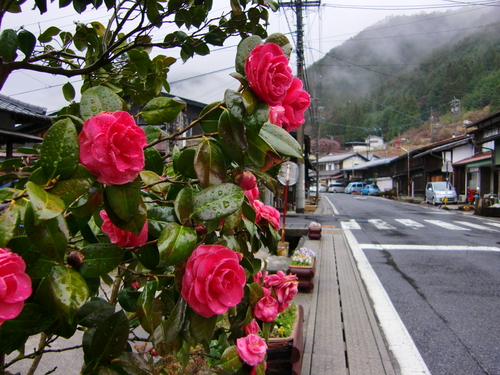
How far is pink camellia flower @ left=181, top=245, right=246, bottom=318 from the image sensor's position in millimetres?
735

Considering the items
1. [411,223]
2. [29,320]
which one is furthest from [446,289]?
[411,223]

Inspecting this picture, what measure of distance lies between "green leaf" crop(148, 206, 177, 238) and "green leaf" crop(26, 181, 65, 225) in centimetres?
28

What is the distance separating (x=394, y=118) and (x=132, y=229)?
83610 mm

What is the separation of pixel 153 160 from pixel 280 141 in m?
0.36

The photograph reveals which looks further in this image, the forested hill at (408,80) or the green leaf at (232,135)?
the forested hill at (408,80)

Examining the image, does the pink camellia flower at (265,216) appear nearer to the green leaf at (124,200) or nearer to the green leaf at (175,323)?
the green leaf at (175,323)

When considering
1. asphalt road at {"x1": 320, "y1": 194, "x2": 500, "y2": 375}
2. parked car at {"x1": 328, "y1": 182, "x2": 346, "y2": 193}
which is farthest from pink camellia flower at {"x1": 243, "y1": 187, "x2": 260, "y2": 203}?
parked car at {"x1": 328, "y1": 182, "x2": 346, "y2": 193}

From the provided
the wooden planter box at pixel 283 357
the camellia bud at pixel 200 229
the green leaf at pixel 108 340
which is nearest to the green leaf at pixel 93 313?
the green leaf at pixel 108 340

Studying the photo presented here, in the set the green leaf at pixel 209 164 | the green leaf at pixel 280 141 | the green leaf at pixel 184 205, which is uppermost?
the green leaf at pixel 280 141

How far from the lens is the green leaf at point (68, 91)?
5.20 feet

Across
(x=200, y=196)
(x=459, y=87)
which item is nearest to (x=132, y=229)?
(x=200, y=196)

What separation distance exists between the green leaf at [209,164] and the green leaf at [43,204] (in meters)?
0.30

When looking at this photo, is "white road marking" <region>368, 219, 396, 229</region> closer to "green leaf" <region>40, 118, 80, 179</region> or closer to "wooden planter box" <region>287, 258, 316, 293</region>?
"wooden planter box" <region>287, 258, 316, 293</region>

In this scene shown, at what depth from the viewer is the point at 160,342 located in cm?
91
